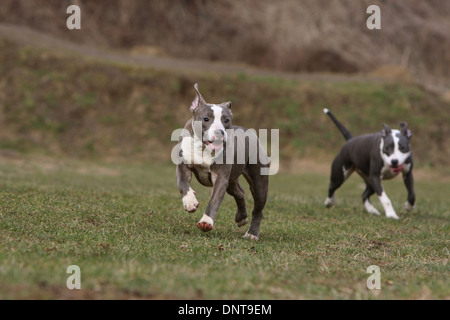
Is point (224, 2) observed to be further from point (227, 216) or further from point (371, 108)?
point (227, 216)

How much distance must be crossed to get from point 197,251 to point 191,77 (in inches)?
1083

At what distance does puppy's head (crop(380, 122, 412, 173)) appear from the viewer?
37.5ft

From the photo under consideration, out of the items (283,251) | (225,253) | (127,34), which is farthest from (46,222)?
(127,34)

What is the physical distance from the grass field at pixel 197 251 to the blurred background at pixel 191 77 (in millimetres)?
17297

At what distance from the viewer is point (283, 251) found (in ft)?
22.1

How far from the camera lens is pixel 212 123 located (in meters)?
6.87

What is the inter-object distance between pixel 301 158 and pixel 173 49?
1577 cm

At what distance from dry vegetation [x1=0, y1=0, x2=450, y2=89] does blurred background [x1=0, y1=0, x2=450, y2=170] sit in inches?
3.2

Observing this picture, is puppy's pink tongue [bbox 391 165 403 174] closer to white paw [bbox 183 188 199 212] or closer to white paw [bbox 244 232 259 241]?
white paw [bbox 244 232 259 241]

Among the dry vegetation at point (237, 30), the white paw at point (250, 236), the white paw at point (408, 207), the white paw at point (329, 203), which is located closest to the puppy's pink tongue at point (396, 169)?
the white paw at point (408, 207)

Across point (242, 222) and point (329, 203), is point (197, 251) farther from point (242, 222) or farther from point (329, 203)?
point (329, 203)

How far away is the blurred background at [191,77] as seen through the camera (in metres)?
29.7

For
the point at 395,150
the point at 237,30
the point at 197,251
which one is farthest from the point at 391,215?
the point at 237,30
